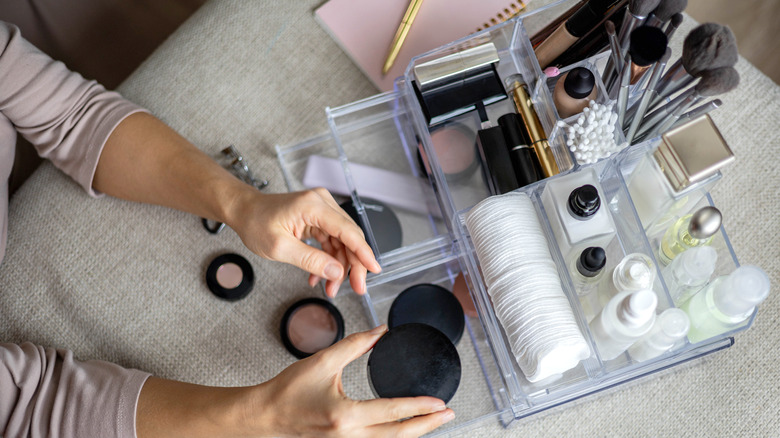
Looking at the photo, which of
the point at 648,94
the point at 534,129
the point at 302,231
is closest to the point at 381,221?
the point at 302,231

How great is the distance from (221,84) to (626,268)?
21.3 inches

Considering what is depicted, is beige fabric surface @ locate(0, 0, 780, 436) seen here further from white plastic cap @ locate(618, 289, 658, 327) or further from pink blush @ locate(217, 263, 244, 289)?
white plastic cap @ locate(618, 289, 658, 327)

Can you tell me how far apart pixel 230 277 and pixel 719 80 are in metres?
0.53

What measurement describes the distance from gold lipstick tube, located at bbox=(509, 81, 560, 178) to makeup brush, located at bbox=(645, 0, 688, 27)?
0.43 feet

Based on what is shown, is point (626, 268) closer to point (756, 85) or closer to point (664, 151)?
point (664, 151)

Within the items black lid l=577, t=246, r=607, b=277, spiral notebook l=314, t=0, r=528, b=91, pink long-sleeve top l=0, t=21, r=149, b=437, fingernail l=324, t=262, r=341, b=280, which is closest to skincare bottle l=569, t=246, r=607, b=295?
black lid l=577, t=246, r=607, b=277

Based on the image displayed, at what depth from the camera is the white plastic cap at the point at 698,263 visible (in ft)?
1.58

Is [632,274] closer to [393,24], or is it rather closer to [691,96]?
[691,96]

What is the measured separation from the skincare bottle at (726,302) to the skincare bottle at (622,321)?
65 millimetres

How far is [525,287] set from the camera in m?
0.49

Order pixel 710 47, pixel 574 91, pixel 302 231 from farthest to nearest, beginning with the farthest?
pixel 302 231
pixel 574 91
pixel 710 47

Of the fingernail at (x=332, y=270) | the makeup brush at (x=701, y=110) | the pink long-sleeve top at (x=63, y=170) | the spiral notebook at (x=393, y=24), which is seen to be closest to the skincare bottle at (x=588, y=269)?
the makeup brush at (x=701, y=110)

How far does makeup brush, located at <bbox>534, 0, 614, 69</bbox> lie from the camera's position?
523 millimetres

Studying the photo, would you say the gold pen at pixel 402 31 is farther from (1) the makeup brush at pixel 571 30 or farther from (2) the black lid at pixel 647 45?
(2) the black lid at pixel 647 45
